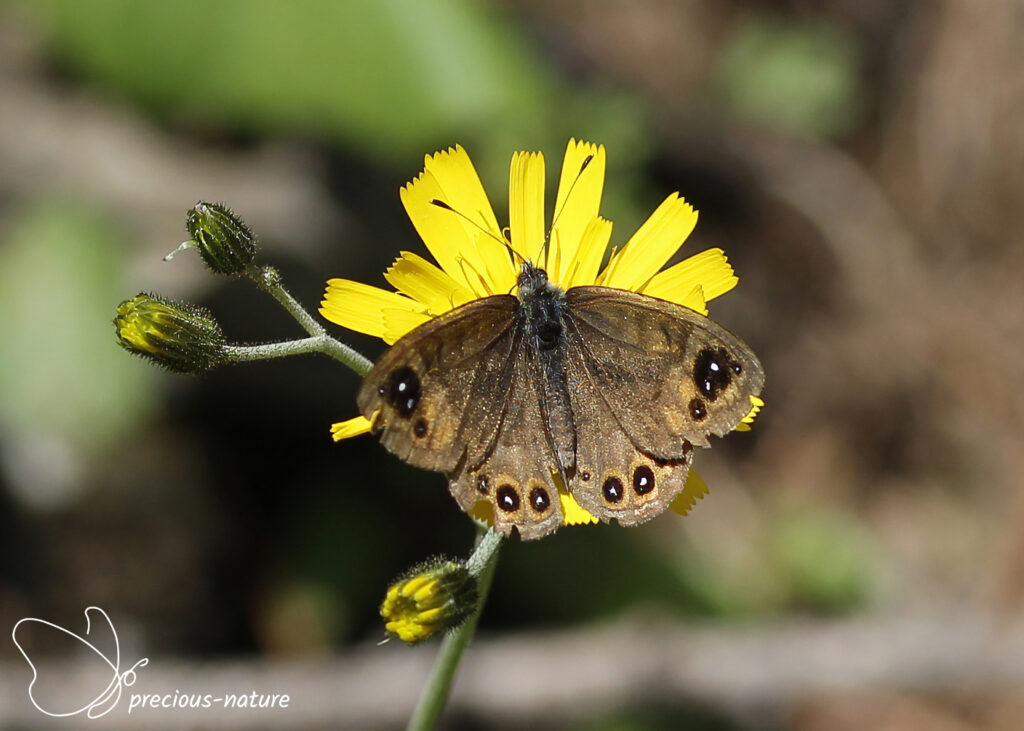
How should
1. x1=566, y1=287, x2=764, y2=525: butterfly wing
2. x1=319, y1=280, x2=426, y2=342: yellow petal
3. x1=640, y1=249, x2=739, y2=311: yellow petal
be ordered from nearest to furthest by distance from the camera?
x1=566, y1=287, x2=764, y2=525: butterfly wing < x1=319, y1=280, x2=426, y2=342: yellow petal < x1=640, y1=249, x2=739, y2=311: yellow petal

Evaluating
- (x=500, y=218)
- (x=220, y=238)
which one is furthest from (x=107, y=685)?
(x=500, y=218)

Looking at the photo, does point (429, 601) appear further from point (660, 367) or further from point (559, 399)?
point (660, 367)

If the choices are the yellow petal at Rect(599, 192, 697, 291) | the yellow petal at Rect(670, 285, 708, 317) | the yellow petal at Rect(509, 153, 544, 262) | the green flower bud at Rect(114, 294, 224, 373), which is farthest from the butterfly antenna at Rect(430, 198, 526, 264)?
the green flower bud at Rect(114, 294, 224, 373)

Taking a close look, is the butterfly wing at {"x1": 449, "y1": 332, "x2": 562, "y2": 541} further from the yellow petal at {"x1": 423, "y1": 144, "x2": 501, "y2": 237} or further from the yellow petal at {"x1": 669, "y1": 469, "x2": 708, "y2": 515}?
the yellow petal at {"x1": 423, "y1": 144, "x2": 501, "y2": 237}

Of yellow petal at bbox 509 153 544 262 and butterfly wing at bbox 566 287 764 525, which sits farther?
yellow petal at bbox 509 153 544 262

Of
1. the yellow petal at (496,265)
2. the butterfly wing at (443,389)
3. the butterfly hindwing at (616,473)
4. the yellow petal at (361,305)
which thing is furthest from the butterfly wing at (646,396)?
the yellow petal at (361,305)

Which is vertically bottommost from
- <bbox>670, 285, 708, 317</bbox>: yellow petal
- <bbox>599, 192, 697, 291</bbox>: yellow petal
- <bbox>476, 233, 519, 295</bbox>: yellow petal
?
<bbox>670, 285, 708, 317</bbox>: yellow petal
